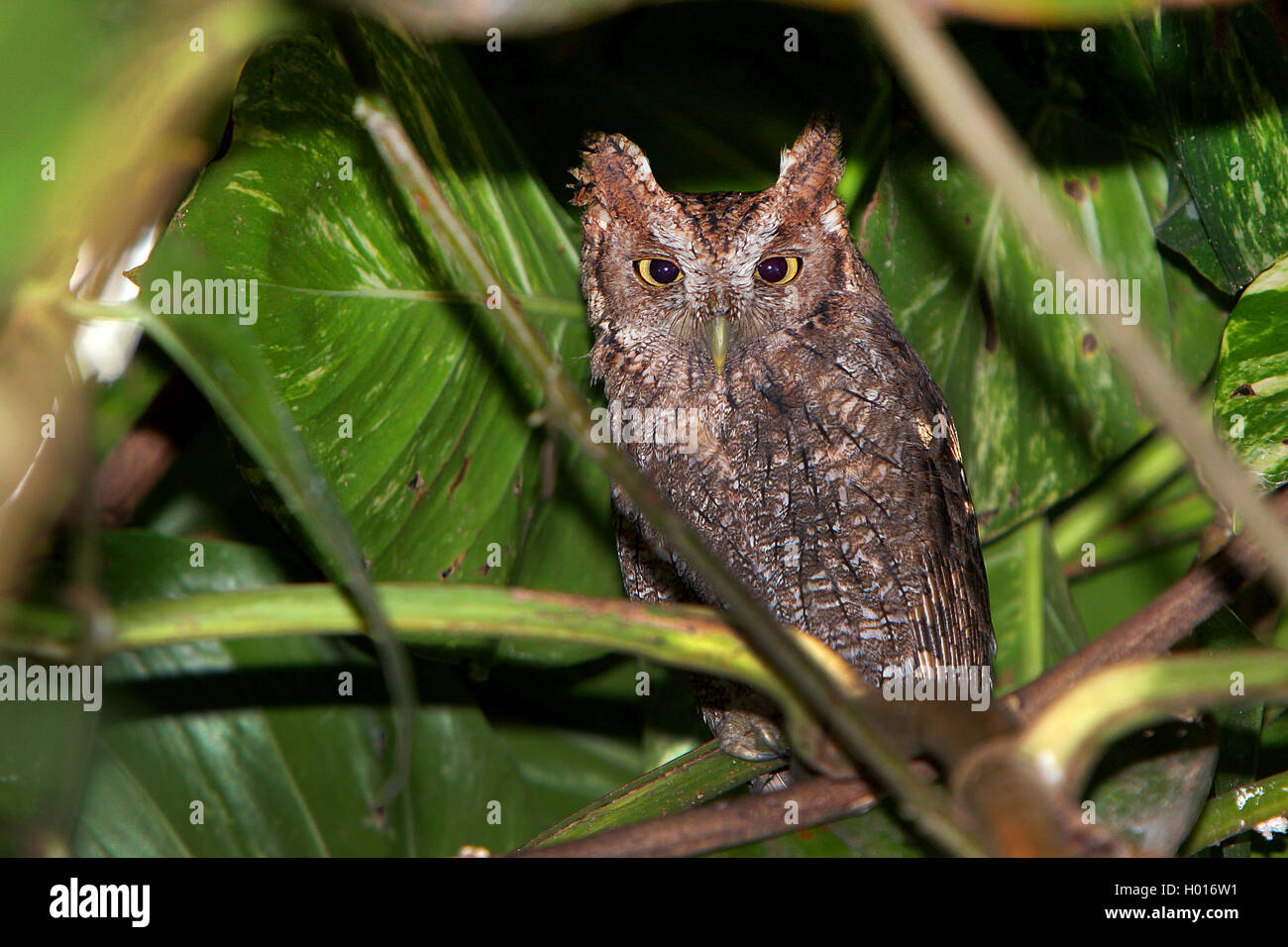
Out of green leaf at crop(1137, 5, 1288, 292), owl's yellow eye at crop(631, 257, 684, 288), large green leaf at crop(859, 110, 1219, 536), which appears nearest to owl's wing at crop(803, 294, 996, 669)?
large green leaf at crop(859, 110, 1219, 536)

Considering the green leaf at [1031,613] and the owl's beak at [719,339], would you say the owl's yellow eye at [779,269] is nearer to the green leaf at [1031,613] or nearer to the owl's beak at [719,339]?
the owl's beak at [719,339]

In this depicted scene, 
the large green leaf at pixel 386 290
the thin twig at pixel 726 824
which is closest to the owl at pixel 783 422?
the large green leaf at pixel 386 290

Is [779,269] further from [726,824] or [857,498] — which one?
A: [726,824]

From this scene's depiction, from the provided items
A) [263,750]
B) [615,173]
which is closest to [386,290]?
[615,173]

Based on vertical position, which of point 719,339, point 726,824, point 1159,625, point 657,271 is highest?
point 657,271

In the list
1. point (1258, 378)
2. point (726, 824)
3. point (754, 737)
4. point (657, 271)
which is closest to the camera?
point (726, 824)
